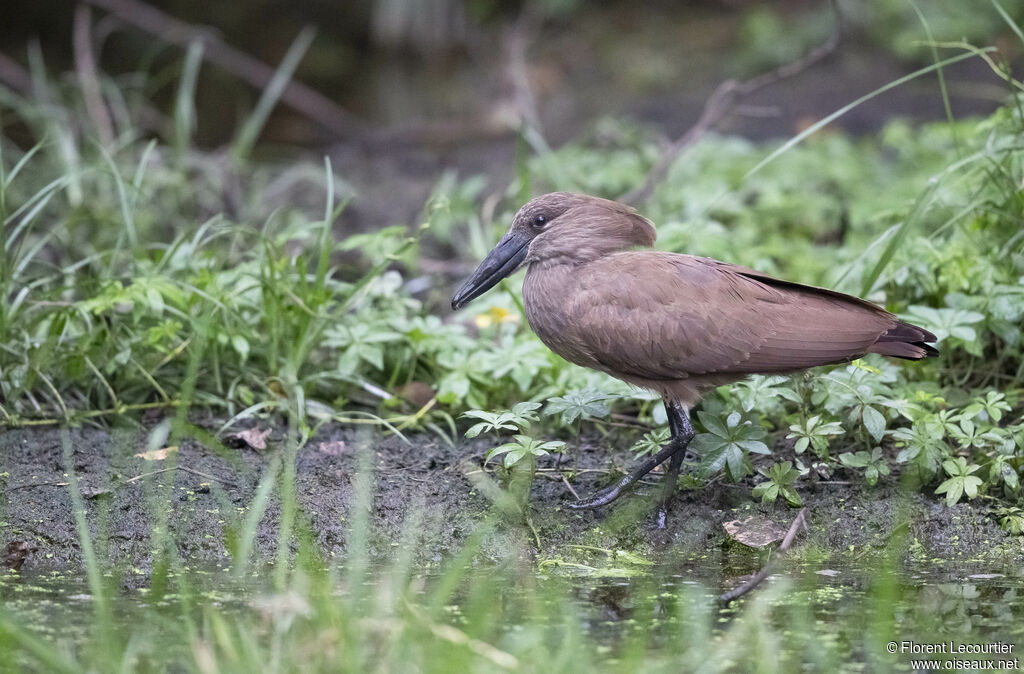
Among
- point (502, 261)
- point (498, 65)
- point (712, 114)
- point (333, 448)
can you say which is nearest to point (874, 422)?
point (502, 261)

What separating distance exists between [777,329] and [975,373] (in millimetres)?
1113

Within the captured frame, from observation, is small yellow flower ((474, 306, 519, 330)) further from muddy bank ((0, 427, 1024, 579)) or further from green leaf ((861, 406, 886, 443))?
green leaf ((861, 406, 886, 443))

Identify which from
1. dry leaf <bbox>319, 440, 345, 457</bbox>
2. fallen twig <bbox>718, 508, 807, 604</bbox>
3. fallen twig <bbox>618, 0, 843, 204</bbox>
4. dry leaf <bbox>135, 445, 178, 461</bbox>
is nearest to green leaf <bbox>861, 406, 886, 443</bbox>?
fallen twig <bbox>718, 508, 807, 604</bbox>

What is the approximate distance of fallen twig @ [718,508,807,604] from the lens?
290cm

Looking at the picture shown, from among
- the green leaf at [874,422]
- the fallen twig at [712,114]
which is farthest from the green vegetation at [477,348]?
the fallen twig at [712,114]

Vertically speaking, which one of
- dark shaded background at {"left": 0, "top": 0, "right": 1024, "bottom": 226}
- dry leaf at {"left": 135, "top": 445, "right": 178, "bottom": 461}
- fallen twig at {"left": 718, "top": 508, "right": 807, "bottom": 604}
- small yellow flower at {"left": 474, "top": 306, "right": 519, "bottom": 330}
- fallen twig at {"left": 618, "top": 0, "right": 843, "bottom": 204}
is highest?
dark shaded background at {"left": 0, "top": 0, "right": 1024, "bottom": 226}

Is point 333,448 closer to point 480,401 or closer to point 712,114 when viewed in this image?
point 480,401

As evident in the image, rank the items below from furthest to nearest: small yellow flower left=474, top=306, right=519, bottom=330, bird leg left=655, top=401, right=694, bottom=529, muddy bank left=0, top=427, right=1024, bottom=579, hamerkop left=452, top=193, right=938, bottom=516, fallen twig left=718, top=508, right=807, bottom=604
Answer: small yellow flower left=474, top=306, right=519, bottom=330, bird leg left=655, top=401, right=694, bottom=529, hamerkop left=452, top=193, right=938, bottom=516, muddy bank left=0, top=427, right=1024, bottom=579, fallen twig left=718, top=508, right=807, bottom=604

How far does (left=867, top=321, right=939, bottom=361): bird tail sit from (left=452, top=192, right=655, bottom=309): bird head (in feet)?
2.98

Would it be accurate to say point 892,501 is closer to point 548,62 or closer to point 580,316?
point 580,316

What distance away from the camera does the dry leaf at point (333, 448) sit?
389cm

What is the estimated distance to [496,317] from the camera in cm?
457

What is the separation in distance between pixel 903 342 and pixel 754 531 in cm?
75

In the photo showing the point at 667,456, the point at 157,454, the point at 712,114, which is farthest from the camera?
the point at 712,114
